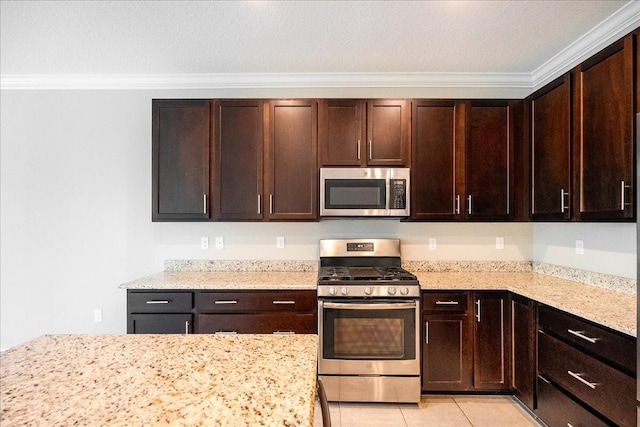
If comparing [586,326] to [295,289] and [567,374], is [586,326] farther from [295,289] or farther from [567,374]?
[295,289]

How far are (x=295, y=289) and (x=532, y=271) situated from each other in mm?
2192

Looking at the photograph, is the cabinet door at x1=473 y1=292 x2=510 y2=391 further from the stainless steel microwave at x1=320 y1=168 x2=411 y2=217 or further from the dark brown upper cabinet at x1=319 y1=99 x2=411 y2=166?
the dark brown upper cabinet at x1=319 y1=99 x2=411 y2=166

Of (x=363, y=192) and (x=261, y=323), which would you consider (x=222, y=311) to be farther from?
(x=363, y=192)

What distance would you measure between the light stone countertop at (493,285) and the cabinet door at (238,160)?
1.79 feet

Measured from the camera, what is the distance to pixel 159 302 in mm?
2637

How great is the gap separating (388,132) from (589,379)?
2.05m

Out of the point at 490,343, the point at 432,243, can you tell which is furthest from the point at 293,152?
the point at 490,343

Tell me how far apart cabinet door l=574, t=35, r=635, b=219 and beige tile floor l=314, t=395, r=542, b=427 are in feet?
4.83

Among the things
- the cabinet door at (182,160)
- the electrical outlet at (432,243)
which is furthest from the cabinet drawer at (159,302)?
the electrical outlet at (432,243)

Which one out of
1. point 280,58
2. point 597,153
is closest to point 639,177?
point 597,153

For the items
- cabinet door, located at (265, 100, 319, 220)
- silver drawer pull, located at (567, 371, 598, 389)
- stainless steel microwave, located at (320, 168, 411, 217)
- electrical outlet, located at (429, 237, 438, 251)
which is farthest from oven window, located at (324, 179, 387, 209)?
silver drawer pull, located at (567, 371, 598, 389)

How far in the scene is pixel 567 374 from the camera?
1980 millimetres

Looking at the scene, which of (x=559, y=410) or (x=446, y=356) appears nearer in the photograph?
(x=559, y=410)

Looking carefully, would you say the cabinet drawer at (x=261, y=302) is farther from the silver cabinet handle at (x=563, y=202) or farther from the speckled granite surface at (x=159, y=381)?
the silver cabinet handle at (x=563, y=202)
